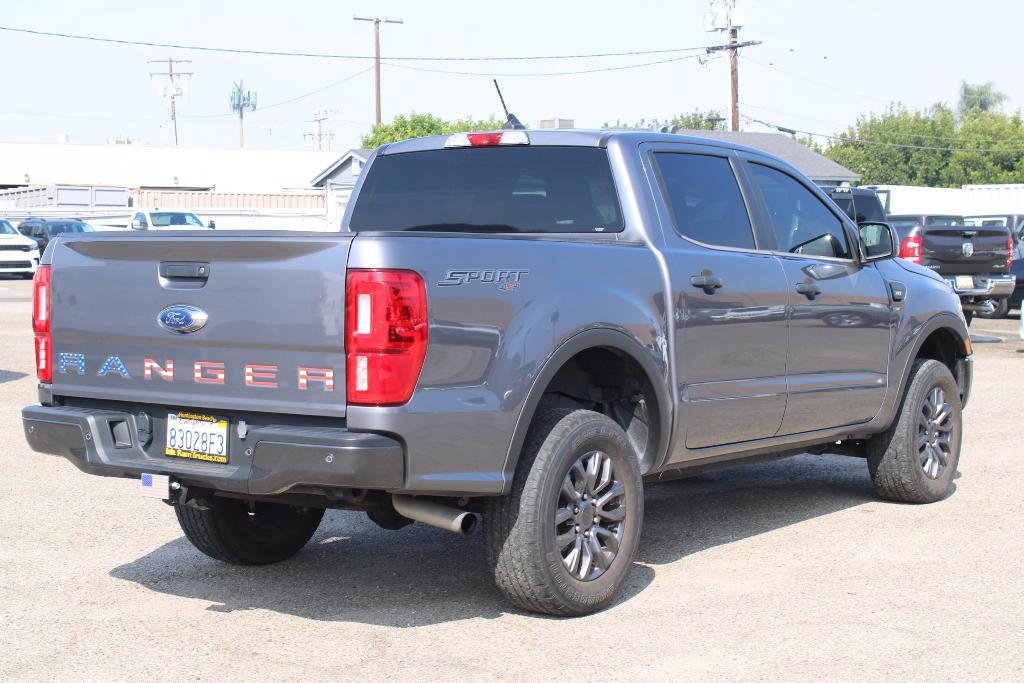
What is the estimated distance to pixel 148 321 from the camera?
5.09 m

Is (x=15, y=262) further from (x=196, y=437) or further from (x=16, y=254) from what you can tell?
(x=196, y=437)

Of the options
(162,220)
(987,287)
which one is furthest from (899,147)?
(987,287)

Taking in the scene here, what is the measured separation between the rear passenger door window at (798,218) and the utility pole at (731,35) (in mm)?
37533

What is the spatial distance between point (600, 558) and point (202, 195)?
5818 centimetres

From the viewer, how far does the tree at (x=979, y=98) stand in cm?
11806

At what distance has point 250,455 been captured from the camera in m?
4.80

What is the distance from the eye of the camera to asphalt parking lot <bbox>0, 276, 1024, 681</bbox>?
4801 millimetres

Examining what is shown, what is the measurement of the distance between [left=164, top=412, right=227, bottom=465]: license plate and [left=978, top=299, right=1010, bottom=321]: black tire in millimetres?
17061

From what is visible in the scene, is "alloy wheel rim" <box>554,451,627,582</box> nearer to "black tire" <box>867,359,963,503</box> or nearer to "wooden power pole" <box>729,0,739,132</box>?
"black tire" <box>867,359,963,503</box>

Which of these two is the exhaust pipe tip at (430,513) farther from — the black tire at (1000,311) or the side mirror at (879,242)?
the black tire at (1000,311)

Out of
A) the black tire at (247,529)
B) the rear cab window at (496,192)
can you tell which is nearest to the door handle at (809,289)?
the rear cab window at (496,192)

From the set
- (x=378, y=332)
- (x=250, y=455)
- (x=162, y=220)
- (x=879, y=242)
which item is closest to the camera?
(x=378, y=332)

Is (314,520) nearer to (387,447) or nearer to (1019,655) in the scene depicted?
(387,447)

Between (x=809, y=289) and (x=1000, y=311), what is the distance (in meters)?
16.3
